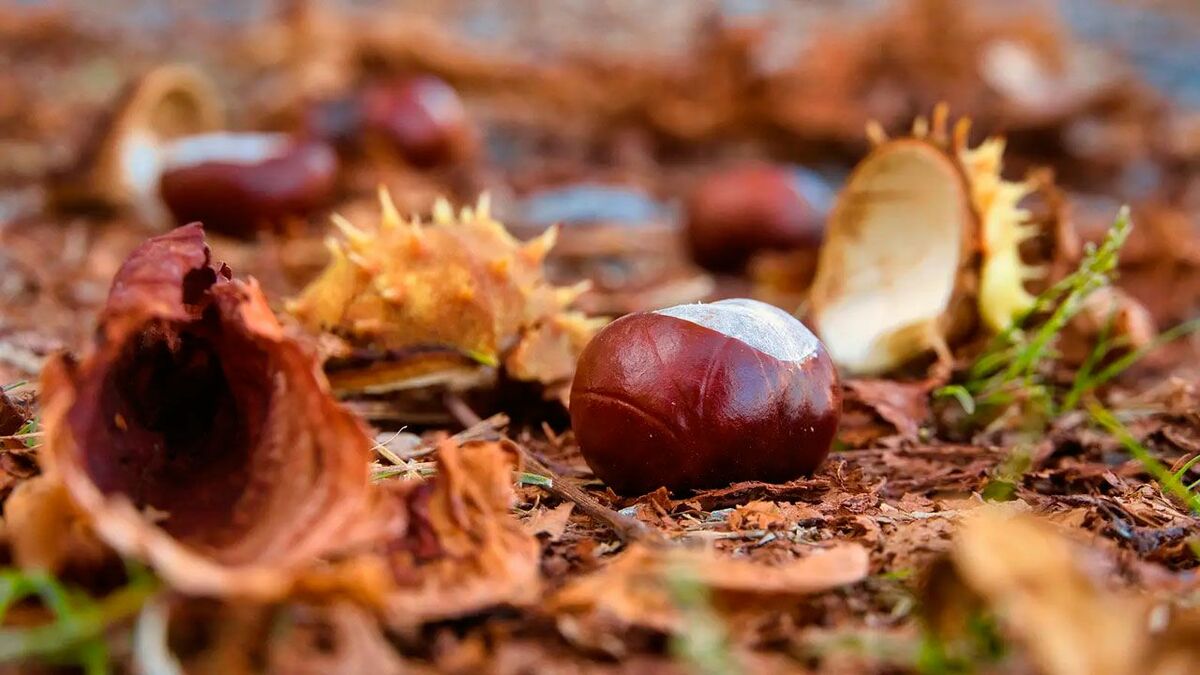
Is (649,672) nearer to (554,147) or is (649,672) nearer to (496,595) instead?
(496,595)

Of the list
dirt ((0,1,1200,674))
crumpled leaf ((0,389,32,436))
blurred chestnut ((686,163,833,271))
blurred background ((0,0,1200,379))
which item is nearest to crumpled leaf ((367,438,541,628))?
dirt ((0,1,1200,674))

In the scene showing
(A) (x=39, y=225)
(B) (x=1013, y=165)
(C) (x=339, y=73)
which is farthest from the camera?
(C) (x=339, y=73)

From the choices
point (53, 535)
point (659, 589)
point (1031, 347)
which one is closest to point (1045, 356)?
point (1031, 347)

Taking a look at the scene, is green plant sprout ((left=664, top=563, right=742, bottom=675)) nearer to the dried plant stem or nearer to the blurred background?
the dried plant stem

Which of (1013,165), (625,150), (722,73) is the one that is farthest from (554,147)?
(1013,165)

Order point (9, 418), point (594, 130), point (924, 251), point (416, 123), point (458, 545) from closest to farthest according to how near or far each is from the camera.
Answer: point (458, 545), point (9, 418), point (924, 251), point (416, 123), point (594, 130)

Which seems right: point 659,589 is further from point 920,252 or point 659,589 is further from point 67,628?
point 920,252
